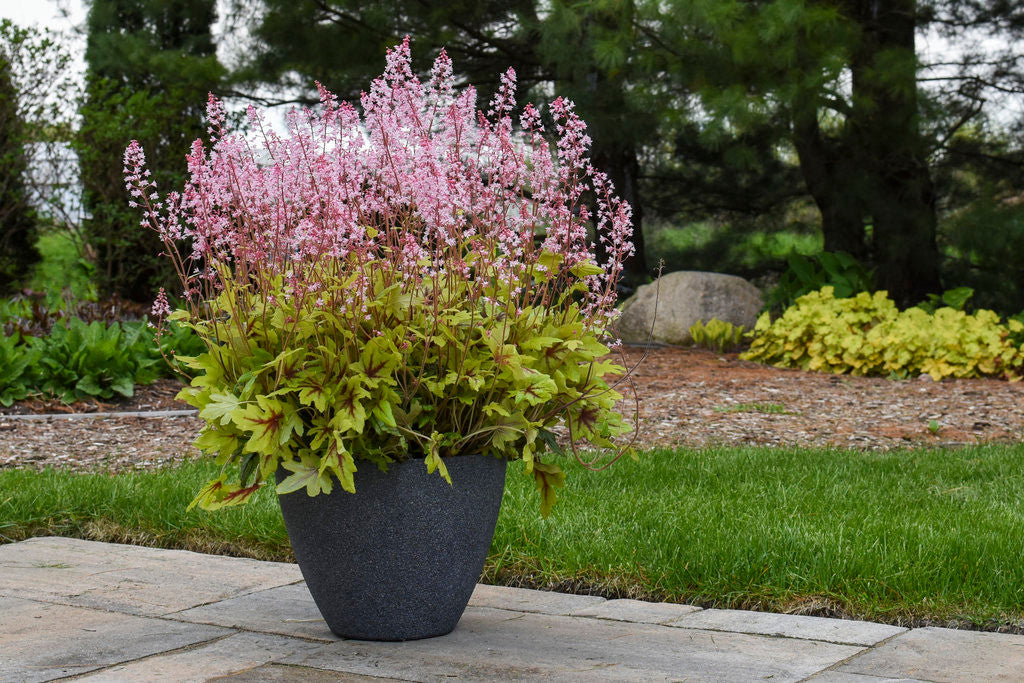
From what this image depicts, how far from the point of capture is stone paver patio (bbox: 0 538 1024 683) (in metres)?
2.04

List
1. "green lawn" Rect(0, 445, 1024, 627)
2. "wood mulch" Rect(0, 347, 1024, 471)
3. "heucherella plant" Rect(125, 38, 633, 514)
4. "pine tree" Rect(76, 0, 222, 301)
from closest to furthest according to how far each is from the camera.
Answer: "heucherella plant" Rect(125, 38, 633, 514) < "green lawn" Rect(0, 445, 1024, 627) < "wood mulch" Rect(0, 347, 1024, 471) < "pine tree" Rect(76, 0, 222, 301)

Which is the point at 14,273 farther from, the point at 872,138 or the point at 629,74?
the point at 872,138

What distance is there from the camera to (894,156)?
861cm

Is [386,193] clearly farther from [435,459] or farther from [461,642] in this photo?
[461,642]

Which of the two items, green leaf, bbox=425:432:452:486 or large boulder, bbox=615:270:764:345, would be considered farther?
large boulder, bbox=615:270:764:345

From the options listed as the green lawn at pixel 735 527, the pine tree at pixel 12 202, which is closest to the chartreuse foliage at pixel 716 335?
the green lawn at pixel 735 527

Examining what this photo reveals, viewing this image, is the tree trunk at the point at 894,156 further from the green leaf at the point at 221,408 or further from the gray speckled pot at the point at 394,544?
the green leaf at the point at 221,408

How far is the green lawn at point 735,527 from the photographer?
261cm

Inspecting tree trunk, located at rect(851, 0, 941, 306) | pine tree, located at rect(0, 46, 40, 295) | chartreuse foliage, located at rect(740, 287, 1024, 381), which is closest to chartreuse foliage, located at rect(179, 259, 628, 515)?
chartreuse foliage, located at rect(740, 287, 1024, 381)

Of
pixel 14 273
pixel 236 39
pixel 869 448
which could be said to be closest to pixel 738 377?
pixel 869 448

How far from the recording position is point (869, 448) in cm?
478

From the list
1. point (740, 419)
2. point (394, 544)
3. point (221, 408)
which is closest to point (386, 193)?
point (221, 408)

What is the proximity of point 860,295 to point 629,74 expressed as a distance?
8.44ft

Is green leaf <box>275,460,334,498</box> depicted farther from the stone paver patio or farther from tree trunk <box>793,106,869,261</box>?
tree trunk <box>793,106,869,261</box>
